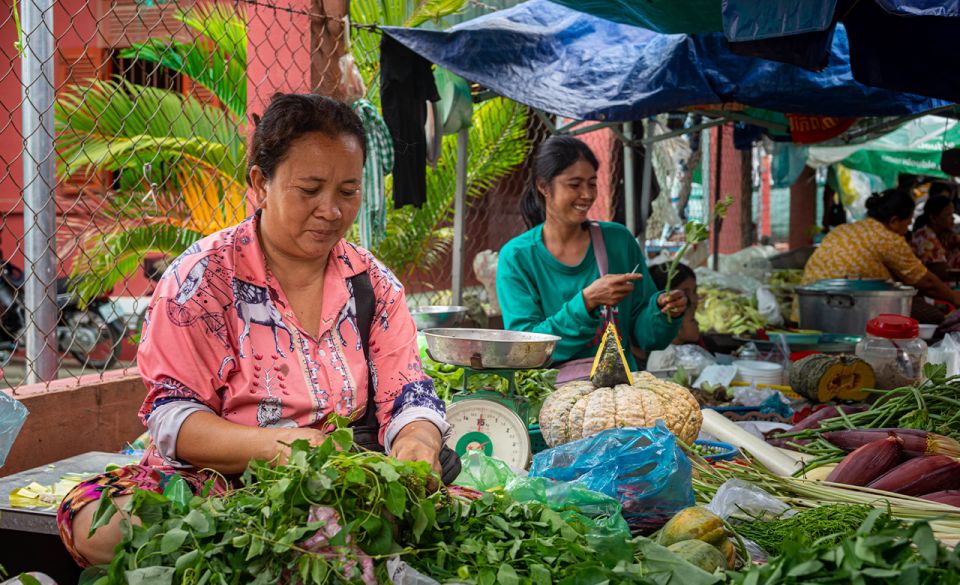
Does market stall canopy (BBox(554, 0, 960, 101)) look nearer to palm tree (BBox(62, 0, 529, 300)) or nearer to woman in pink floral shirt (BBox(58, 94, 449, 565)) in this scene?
woman in pink floral shirt (BBox(58, 94, 449, 565))

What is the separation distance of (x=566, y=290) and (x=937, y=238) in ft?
23.2

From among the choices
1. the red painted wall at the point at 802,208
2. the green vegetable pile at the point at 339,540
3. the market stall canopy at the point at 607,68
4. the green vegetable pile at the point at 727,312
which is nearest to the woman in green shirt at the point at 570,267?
the market stall canopy at the point at 607,68

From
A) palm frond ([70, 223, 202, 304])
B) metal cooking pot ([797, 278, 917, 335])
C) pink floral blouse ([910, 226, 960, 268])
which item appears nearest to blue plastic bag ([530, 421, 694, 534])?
palm frond ([70, 223, 202, 304])

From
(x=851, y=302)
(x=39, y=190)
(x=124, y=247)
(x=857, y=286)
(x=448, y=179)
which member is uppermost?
(x=448, y=179)

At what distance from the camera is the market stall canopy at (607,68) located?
489cm

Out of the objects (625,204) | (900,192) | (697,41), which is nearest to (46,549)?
(697,41)

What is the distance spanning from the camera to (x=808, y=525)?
2332mm

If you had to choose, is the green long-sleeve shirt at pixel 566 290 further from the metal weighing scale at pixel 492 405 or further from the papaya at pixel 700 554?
the papaya at pixel 700 554

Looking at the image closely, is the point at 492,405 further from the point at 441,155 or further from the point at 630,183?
the point at 630,183

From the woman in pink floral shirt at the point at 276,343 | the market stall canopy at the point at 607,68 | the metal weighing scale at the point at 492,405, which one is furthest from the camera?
the market stall canopy at the point at 607,68

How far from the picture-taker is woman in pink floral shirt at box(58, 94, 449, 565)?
2.14m

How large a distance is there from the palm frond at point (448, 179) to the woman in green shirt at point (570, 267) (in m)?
2.53

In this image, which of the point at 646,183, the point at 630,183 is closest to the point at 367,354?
the point at 630,183

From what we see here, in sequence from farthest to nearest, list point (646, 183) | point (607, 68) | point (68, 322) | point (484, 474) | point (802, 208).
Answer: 1. point (802, 208)
2. point (68, 322)
3. point (646, 183)
4. point (607, 68)
5. point (484, 474)
